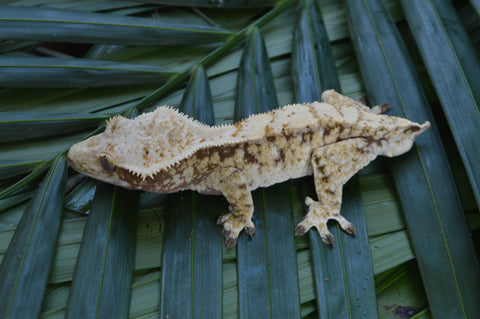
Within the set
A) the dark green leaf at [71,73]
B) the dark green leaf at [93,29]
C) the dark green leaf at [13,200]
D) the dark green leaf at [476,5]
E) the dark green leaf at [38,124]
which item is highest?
the dark green leaf at [93,29]

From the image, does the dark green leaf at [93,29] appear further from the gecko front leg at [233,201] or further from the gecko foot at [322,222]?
the gecko foot at [322,222]

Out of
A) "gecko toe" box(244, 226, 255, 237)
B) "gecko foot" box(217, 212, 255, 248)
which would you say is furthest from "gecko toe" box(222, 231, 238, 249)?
"gecko toe" box(244, 226, 255, 237)

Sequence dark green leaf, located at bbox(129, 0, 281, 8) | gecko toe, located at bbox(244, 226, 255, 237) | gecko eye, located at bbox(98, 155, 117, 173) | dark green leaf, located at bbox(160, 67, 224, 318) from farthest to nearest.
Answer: dark green leaf, located at bbox(129, 0, 281, 8)
gecko toe, located at bbox(244, 226, 255, 237)
gecko eye, located at bbox(98, 155, 117, 173)
dark green leaf, located at bbox(160, 67, 224, 318)

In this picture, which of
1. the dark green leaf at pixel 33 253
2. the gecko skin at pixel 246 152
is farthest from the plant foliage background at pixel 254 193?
the gecko skin at pixel 246 152

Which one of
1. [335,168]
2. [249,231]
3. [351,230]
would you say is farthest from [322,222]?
[249,231]

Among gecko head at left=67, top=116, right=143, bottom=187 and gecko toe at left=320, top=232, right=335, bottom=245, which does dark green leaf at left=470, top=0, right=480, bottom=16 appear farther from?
gecko head at left=67, top=116, right=143, bottom=187

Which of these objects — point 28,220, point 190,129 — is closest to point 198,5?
point 190,129

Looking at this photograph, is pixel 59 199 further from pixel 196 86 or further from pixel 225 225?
pixel 196 86
